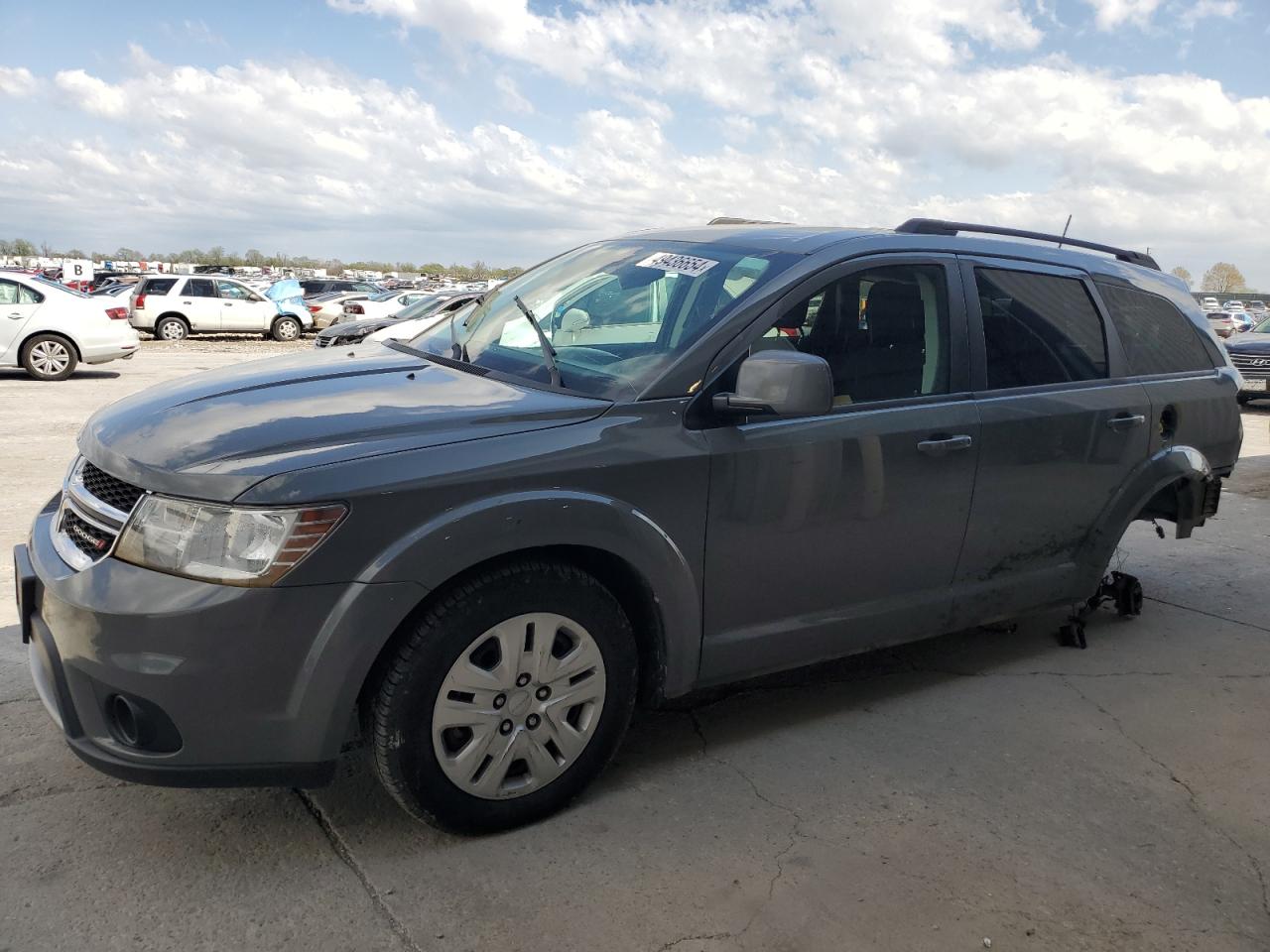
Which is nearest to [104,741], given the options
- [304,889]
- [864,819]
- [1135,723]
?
[304,889]

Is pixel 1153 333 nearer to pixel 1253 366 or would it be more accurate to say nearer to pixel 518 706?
pixel 518 706

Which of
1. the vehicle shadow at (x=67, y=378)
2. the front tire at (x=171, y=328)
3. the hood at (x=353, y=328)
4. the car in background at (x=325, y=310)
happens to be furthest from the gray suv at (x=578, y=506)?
the car in background at (x=325, y=310)

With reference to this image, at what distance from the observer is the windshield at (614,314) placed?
126 inches

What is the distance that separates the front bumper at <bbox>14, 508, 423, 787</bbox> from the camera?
7.95 ft

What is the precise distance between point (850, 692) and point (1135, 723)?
3.35 feet

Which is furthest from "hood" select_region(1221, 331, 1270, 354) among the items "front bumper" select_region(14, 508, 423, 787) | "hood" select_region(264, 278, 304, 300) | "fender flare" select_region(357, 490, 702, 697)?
"hood" select_region(264, 278, 304, 300)

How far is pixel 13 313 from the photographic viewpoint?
1371cm

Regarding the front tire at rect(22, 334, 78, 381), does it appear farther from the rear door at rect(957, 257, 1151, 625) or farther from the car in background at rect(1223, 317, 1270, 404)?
the car in background at rect(1223, 317, 1270, 404)

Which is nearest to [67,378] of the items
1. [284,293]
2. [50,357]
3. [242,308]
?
[50,357]

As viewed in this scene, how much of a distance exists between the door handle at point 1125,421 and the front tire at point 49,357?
13731mm

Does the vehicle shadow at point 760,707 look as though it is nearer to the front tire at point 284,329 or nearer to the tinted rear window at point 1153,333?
the tinted rear window at point 1153,333

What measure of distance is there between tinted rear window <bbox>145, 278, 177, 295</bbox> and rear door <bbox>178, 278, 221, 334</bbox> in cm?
29

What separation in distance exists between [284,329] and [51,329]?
11.1 metres

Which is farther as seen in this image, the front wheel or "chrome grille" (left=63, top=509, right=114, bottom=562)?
the front wheel
